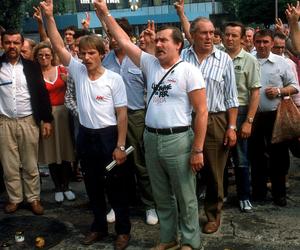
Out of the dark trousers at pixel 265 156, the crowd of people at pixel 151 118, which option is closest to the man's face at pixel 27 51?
the crowd of people at pixel 151 118

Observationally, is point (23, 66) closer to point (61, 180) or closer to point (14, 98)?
point (14, 98)

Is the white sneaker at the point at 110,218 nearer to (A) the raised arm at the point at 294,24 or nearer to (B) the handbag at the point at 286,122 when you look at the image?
(B) the handbag at the point at 286,122

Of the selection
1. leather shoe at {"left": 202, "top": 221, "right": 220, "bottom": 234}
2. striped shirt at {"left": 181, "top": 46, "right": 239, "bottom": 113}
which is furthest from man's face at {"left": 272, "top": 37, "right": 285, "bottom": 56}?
leather shoe at {"left": 202, "top": 221, "right": 220, "bottom": 234}

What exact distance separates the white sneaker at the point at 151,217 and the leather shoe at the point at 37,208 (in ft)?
4.25

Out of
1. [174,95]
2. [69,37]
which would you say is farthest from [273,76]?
[69,37]

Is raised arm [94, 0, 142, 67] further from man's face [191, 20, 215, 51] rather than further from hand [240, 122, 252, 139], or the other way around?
hand [240, 122, 252, 139]

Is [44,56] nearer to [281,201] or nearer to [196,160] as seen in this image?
[196,160]

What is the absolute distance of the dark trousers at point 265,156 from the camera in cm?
527

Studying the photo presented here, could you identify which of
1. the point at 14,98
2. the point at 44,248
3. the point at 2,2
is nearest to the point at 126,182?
the point at 44,248

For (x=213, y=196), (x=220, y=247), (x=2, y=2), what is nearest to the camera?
(x=220, y=247)

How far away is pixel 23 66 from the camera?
5141 millimetres

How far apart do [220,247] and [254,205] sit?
1184 mm

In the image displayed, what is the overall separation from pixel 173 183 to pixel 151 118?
60 centimetres

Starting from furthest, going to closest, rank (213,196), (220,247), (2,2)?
(2,2) → (213,196) → (220,247)
